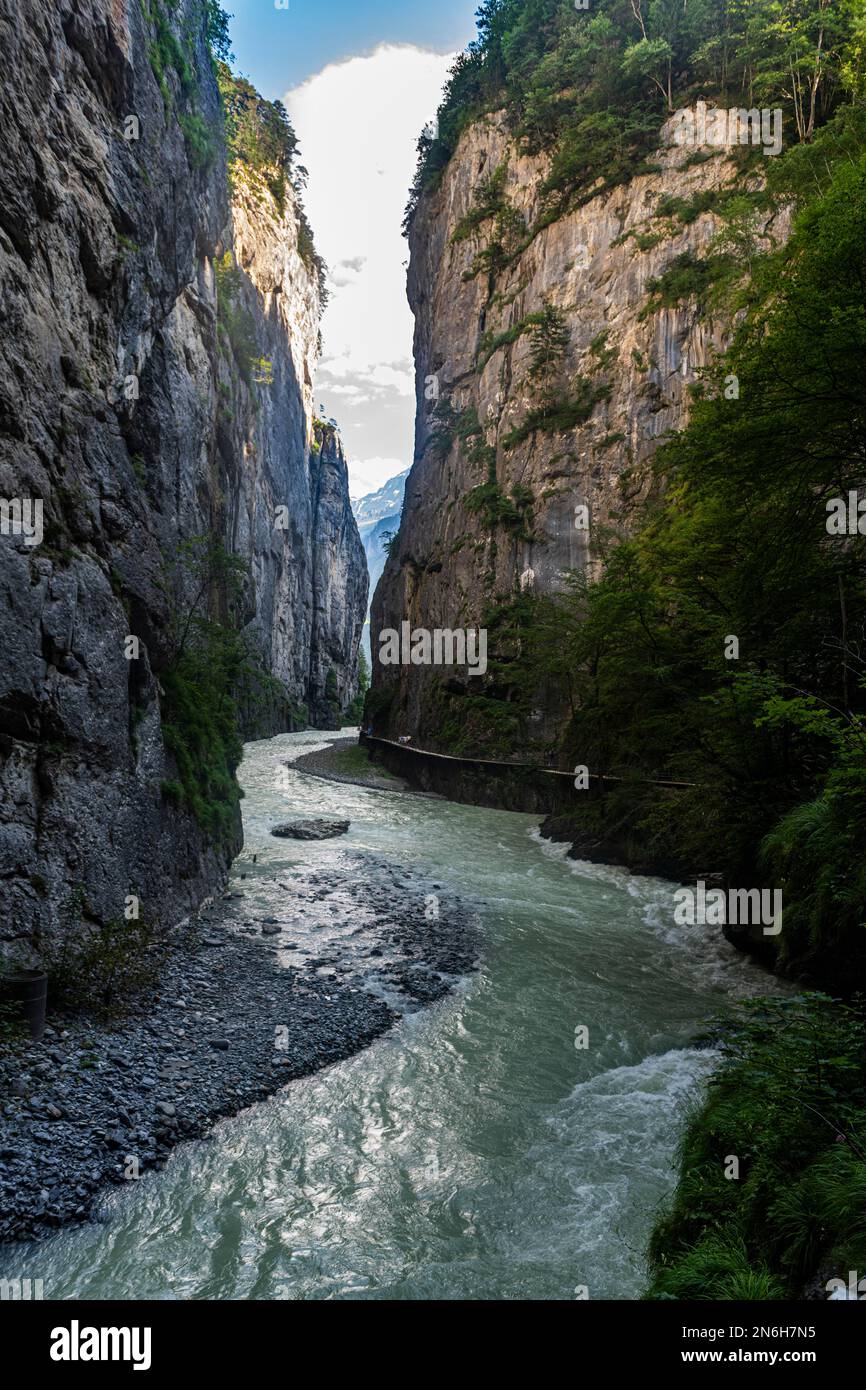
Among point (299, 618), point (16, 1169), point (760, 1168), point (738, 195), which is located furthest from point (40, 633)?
point (299, 618)

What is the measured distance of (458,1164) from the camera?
18.9 feet

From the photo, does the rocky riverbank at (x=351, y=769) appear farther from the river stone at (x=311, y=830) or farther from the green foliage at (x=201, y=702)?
the green foliage at (x=201, y=702)

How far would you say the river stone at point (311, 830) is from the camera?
1981 centimetres

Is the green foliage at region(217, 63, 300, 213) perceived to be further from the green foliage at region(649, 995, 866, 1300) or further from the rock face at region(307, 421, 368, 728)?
the green foliage at region(649, 995, 866, 1300)

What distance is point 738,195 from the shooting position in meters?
26.0

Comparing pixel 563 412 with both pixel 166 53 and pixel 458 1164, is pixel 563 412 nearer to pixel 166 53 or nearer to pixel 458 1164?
pixel 166 53

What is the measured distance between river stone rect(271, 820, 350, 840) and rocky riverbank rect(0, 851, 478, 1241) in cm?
646

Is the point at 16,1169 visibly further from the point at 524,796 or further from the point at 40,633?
the point at 524,796

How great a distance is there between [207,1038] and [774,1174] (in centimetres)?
564

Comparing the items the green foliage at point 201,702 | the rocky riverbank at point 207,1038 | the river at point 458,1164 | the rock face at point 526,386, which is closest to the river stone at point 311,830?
the green foliage at point 201,702

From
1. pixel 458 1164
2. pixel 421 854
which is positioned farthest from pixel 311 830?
pixel 458 1164

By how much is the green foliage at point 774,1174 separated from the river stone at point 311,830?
602 inches

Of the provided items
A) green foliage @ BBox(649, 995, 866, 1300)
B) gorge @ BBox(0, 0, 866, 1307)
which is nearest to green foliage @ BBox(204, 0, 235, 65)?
gorge @ BBox(0, 0, 866, 1307)

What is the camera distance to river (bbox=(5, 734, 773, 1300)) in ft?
15.0
